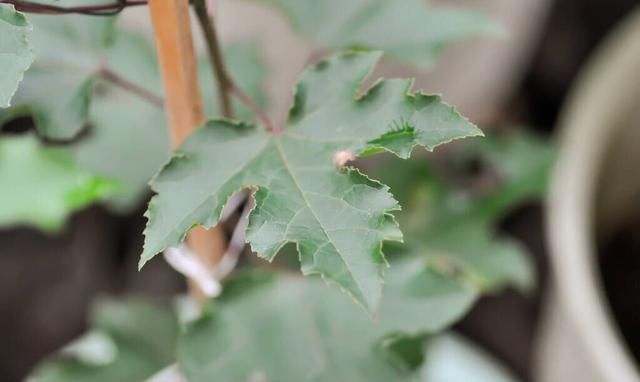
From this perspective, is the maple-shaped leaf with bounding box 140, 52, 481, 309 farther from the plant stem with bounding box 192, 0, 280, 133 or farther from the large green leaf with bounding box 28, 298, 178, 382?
the large green leaf with bounding box 28, 298, 178, 382

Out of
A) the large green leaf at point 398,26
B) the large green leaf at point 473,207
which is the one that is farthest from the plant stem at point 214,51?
the large green leaf at point 473,207

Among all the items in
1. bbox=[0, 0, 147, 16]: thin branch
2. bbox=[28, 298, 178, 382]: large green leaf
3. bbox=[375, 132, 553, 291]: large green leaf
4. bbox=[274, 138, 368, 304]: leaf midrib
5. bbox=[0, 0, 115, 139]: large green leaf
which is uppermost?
bbox=[0, 0, 147, 16]: thin branch

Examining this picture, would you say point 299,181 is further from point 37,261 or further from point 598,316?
point 37,261

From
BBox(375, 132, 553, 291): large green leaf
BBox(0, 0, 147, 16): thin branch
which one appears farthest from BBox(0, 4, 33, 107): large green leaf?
BBox(375, 132, 553, 291): large green leaf

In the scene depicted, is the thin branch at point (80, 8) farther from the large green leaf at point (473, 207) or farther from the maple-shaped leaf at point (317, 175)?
the large green leaf at point (473, 207)

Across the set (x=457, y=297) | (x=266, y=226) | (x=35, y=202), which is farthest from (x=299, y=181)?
(x=35, y=202)
